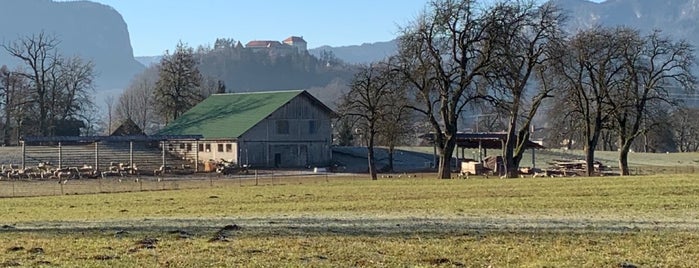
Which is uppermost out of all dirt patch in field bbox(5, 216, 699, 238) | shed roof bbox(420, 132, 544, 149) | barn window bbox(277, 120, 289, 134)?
barn window bbox(277, 120, 289, 134)

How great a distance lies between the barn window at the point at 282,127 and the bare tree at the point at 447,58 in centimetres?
3106

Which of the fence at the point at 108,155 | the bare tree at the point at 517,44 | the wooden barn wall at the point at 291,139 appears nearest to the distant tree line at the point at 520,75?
the bare tree at the point at 517,44

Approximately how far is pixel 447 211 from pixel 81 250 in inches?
480

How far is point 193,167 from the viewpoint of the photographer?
7806cm

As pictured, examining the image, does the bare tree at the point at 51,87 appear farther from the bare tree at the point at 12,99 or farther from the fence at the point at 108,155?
the fence at the point at 108,155

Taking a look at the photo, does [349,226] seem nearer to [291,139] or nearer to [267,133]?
[267,133]

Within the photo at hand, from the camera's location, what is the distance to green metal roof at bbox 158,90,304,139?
269ft

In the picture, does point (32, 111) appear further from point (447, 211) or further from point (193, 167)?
point (447, 211)

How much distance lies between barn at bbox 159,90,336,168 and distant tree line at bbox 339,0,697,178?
16.5m

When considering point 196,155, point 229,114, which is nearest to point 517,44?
point 196,155

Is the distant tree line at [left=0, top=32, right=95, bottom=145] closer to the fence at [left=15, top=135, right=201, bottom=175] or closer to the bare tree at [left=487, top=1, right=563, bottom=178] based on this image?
the fence at [left=15, top=135, right=201, bottom=175]

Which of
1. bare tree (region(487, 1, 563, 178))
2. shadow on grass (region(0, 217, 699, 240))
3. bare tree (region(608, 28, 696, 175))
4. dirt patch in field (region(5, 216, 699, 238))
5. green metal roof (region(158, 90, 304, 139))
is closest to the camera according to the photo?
shadow on grass (region(0, 217, 699, 240))

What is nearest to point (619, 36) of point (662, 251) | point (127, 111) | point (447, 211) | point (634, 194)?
point (634, 194)

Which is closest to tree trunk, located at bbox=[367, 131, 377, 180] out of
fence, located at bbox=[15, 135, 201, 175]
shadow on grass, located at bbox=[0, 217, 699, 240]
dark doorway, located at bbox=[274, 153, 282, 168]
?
fence, located at bbox=[15, 135, 201, 175]
